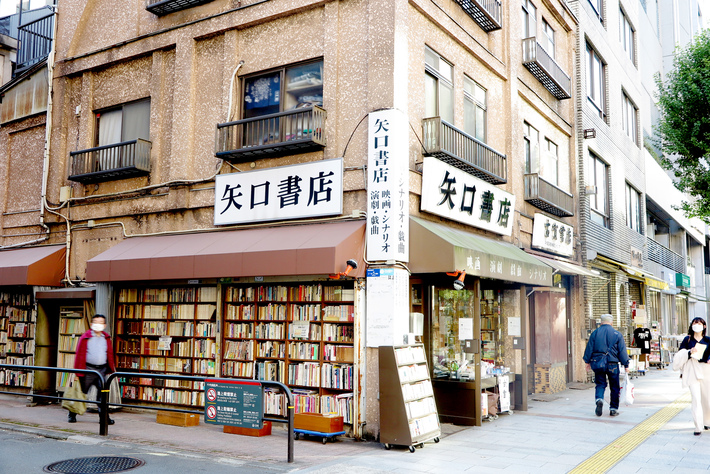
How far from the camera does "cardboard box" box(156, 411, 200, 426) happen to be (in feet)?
35.7

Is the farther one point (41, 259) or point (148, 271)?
point (41, 259)

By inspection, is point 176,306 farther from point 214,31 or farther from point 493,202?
point 493,202

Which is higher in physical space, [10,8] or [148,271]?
[10,8]

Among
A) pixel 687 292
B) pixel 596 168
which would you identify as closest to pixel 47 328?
pixel 596 168

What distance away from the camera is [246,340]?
11.8m

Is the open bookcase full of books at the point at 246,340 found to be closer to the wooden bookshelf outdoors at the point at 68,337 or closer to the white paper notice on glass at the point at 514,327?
the wooden bookshelf outdoors at the point at 68,337

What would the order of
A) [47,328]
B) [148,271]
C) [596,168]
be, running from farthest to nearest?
[596,168]
[47,328]
[148,271]

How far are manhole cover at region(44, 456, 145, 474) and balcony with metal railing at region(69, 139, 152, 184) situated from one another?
6.63 meters

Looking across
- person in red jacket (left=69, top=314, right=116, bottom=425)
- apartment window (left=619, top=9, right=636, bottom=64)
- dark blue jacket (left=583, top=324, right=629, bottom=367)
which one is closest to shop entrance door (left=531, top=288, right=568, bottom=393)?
dark blue jacket (left=583, top=324, right=629, bottom=367)

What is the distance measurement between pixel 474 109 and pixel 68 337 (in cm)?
1041

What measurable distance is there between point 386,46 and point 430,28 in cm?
194

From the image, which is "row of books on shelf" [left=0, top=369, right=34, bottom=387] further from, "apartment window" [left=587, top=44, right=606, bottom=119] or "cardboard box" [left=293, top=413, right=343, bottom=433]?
"apartment window" [left=587, top=44, right=606, bottom=119]

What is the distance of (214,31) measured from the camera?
1273 cm

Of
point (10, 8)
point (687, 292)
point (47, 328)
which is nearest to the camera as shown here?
point (47, 328)
